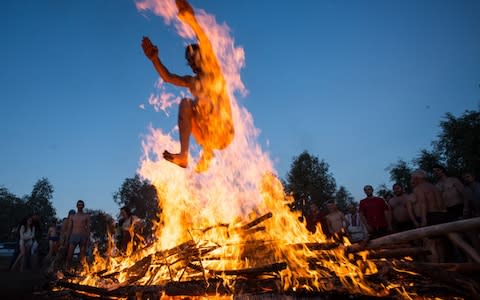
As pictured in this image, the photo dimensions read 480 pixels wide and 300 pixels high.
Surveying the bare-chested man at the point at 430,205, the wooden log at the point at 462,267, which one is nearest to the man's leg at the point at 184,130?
the wooden log at the point at 462,267

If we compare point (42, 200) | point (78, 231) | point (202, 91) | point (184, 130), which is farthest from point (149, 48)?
point (42, 200)

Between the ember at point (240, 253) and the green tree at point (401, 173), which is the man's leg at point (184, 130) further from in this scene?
the green tree at point (401, 173)

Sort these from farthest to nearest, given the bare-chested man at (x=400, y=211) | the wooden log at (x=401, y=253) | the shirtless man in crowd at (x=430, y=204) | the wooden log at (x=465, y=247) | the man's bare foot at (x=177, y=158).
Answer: the bare-chested man at (x=400, y=211) → the shirtless man in crowd at (x=430, y=204) → the man's bare foot at (x=177, y=158) → the wooden log at (x=401, y=253) → the wooden log at (x=465, y=247)

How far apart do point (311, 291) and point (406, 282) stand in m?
1.08

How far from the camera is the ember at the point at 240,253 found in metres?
3.38

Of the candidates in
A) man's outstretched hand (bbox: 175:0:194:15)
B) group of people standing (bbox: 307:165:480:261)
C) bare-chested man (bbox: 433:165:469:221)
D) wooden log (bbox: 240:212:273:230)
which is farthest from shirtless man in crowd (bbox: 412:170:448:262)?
man's outstretched hand (bbox: 175:0:194:15)

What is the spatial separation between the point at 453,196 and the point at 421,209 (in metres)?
0.88

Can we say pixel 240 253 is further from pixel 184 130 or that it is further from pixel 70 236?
pixel 70 236

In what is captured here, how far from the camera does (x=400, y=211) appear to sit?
7.45 m

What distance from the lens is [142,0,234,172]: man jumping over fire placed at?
4660 millimetres

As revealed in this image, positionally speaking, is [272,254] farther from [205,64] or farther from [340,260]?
[205,64]

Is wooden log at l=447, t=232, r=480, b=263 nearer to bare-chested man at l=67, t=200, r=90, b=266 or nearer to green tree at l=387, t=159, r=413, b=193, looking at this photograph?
bare-chested man at l=67, t=200, r=90, b=266

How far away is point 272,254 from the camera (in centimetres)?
442

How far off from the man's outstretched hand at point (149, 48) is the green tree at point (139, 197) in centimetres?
3080
